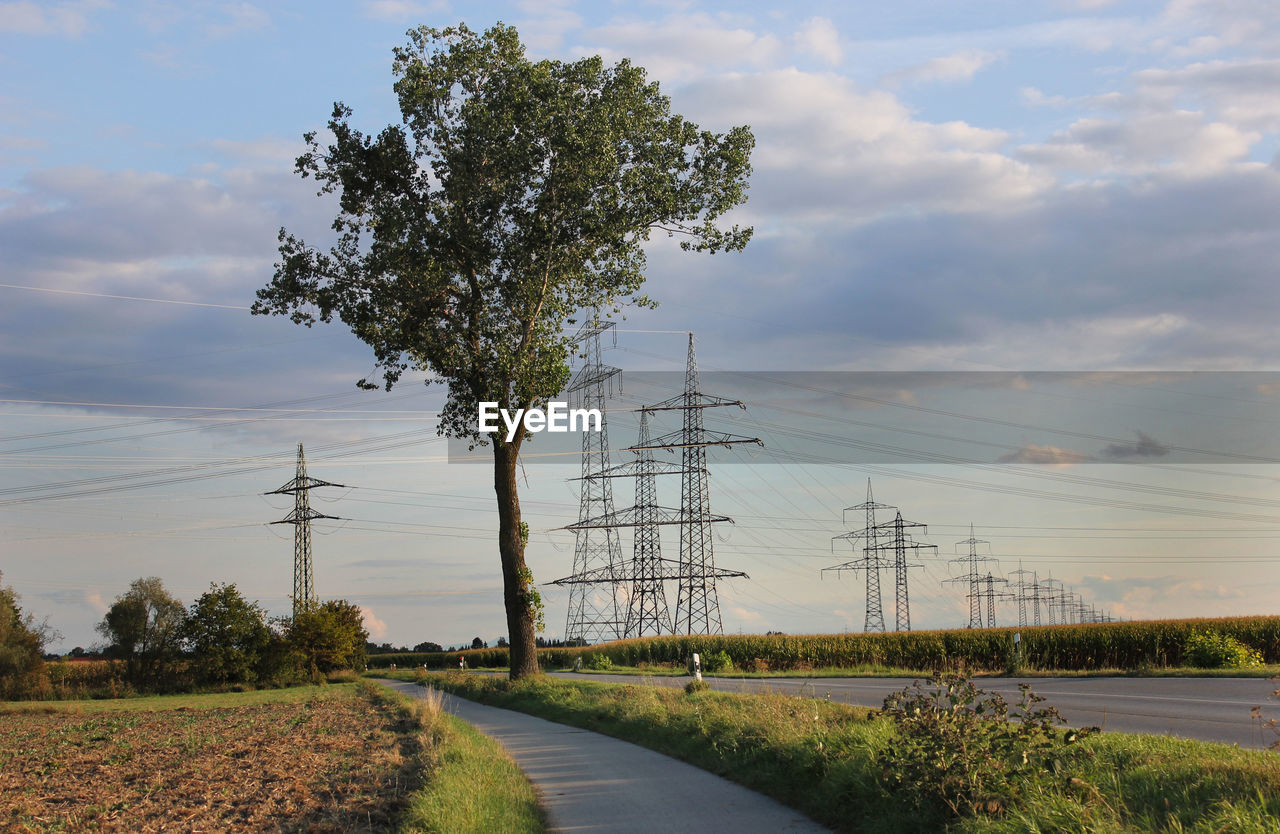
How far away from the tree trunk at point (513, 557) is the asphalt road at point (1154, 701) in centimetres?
847

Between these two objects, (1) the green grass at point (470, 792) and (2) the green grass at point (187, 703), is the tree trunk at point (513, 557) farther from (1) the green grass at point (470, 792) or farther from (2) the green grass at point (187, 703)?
(1) the green grass at point (470, 792)

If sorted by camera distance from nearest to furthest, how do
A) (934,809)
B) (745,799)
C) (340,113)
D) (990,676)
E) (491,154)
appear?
(934,809) → (745,799) → (491,154) → (340,113) → (990,676)

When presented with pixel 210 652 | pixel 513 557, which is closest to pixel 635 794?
pixel 513 557

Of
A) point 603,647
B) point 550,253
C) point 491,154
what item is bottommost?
point 603,647

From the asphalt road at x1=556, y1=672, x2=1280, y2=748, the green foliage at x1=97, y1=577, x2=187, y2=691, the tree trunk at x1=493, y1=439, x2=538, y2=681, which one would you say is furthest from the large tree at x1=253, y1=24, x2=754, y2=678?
the green foliage at x1=97, y1=577, x2=187, y2=691

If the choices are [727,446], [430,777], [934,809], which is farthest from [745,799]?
[727,446]

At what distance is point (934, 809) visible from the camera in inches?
295

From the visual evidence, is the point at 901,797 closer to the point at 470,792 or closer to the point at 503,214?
the point at 470,792

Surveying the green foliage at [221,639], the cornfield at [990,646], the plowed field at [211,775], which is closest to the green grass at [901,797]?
the plowed field at [211,775]

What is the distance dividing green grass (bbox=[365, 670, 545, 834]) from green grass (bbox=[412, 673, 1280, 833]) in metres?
2.36

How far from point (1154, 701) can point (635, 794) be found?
12.0 meters

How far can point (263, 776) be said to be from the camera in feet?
41.2

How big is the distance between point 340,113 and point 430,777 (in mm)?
22108

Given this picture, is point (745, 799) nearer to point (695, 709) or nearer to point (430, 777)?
point (430, 777)
